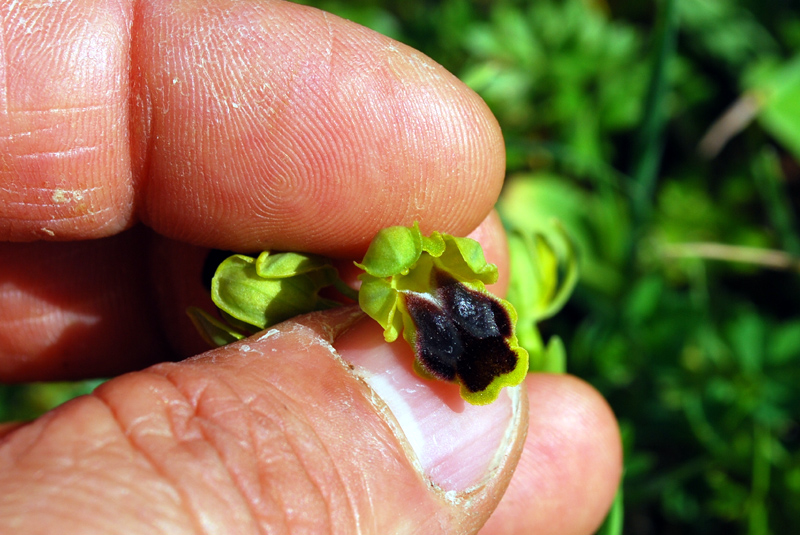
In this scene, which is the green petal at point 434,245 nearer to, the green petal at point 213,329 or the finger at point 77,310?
the green petal at point 213,329

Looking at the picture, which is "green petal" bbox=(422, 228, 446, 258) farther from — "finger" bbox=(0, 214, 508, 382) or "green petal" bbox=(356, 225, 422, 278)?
"finger" bbox=(0, 214, 508, 382)

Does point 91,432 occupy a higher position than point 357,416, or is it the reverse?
point 91,432

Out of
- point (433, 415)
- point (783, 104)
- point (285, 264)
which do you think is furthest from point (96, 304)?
point (783, 104)

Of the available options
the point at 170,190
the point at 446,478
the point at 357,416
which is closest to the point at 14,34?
the point at 170,190

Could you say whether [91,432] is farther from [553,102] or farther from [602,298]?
[553,102]

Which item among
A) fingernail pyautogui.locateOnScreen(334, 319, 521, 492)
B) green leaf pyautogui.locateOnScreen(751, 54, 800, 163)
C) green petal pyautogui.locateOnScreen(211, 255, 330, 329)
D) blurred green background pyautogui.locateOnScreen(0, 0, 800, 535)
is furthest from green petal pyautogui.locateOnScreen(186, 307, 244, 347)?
green leaf pyautogui.locateOnScreen(751, 54, 800, 163)

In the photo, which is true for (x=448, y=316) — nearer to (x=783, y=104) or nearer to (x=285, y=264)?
(x=285, y=264)

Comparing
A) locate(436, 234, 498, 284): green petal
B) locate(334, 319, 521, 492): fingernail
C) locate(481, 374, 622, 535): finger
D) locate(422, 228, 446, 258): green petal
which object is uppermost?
locate(422, 228, 446, 258): green petal
